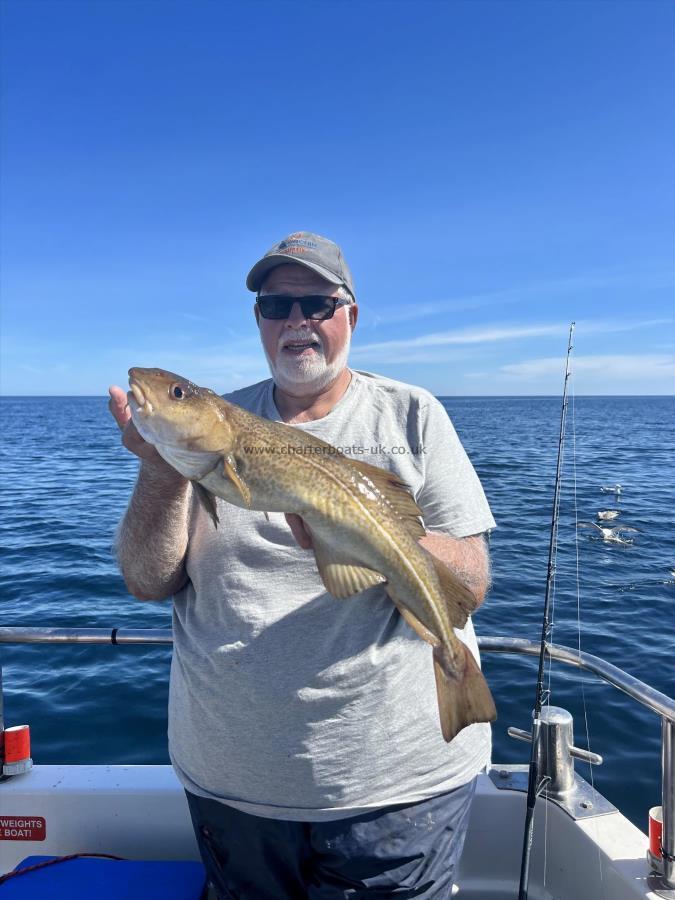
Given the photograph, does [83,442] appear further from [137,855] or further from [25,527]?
[137,855]

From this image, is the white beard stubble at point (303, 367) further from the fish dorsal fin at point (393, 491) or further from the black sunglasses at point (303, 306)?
the fish dorsal fin at point (393, 491)

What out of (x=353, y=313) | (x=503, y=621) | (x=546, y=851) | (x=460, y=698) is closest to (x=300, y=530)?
(x=460, y=698)

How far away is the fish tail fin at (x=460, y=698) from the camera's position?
229 cm

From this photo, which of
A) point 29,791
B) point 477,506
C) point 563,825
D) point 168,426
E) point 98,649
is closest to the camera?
point 168,426

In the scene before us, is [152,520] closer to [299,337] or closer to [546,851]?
[299,337]

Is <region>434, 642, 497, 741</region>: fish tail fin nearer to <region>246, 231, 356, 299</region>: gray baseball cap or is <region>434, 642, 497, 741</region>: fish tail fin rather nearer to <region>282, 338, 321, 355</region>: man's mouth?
<region>282, 338, 321, 355</region>: man's mouth

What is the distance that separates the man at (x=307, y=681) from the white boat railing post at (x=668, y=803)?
0.80 metres

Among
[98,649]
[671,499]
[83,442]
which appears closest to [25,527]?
[98,649]

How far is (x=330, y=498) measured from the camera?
246cm

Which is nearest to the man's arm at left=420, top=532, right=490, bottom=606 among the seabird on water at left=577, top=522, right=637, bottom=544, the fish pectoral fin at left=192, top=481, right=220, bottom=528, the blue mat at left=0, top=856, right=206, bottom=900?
the fish pectoral fin at left=192, top=481, right=220, bottom=528

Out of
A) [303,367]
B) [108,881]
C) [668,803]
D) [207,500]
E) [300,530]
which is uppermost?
[303,367]

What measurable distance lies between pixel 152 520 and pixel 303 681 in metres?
0.87

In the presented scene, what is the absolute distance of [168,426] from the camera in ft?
7.91

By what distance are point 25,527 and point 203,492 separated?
1653 centimetres
